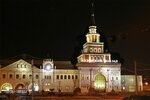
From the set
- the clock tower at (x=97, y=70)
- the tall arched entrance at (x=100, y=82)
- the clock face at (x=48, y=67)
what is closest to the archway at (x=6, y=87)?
the clock face at (x=48, y=67)

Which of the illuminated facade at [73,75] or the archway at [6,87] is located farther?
the illuminated facade at [73,75]

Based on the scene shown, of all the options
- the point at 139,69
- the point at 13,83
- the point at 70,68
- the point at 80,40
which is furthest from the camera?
the point at 80,40

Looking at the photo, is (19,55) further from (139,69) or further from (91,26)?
(139,69)

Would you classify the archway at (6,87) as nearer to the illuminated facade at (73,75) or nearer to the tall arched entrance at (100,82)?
the illuminated facade at (73,75)

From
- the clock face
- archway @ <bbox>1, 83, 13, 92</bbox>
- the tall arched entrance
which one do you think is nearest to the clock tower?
the tall arched entrance

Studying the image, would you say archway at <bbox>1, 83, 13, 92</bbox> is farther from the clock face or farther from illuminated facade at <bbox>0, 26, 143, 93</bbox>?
the clock face

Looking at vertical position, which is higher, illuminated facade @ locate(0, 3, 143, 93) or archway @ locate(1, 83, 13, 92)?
illuminated facade @ locate(0, 3, 143, 93)

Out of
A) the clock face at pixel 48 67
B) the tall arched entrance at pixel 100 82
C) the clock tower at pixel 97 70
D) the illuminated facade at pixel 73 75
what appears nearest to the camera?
the illuminated facade at pixel 73 75

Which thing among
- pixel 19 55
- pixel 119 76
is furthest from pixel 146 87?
pixel 19 55

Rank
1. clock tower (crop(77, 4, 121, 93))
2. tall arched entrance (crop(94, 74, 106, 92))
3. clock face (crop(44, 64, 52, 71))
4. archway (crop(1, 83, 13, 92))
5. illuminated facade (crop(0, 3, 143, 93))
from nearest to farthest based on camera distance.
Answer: archway (crop(1, 83, 13, 92)) → illuminated facade (crop(0, 3, 143, 93)) → clock tower (crop(77, 4, 121, 93)) → clock face (crop(44, 64, 52, 71)) → tall arched entrance (crop(94, 74, 106, 92))

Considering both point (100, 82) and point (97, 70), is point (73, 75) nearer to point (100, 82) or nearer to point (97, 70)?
point (97, 70)

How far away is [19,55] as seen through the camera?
102875 mm

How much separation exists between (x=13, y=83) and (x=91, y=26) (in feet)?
85.0

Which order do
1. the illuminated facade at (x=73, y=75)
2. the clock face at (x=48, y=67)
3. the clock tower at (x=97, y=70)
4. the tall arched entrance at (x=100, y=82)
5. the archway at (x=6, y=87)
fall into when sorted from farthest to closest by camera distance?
the tall arched entrance at (x=100, y=82) → the clock face at (x=48, y=67) → the clock tower at (x=97, y=70) → the illuminated facade at (x=73, y=75) → the archway at (x=6, y=87)
